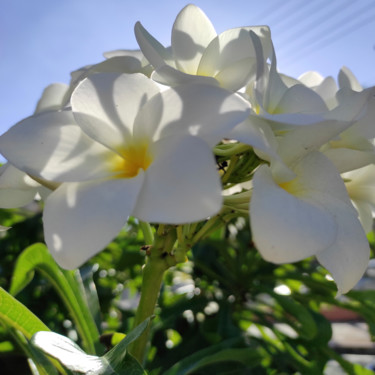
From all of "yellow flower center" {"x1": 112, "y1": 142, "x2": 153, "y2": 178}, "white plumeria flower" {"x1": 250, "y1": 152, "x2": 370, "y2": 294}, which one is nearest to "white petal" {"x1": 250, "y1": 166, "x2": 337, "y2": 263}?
"white plumeria flower" {"x1": 250, "y1": 152, "x2": 370, "y2": 294}

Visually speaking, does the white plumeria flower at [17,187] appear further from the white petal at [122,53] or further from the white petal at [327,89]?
the white petal at [327,89]

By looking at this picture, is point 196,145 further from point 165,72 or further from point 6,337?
point 6,337

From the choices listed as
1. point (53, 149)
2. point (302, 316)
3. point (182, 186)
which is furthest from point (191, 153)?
Result: point (302, 316)

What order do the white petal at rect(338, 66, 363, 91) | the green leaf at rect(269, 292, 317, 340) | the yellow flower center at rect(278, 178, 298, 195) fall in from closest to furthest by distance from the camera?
1. the yellow flower center at rect(278, 178, 298, 195)
2. the white petal at rect(338, 66, 363, 91)
3. the green leaf at rect(269, 292, 317, 340)

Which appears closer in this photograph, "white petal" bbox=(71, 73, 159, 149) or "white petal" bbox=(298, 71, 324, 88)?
"white petal" bbox=(71, 73, 159, 149)

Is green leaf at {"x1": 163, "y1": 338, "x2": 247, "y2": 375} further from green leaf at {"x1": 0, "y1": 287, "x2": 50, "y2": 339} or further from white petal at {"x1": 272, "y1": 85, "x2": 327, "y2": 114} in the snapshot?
white petal at {"x1": 272, "y1": 85, "x2": 327, "y2": 114}

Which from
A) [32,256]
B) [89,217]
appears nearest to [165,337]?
[32,256]
